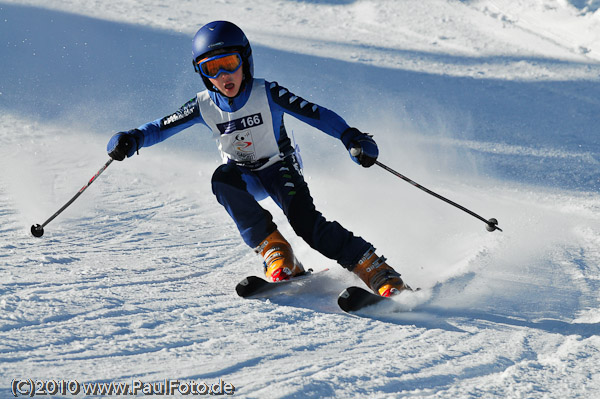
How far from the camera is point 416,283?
3.63 meters

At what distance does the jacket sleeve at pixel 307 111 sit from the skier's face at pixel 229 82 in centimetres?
20

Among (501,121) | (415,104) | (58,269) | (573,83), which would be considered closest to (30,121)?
(58,269)

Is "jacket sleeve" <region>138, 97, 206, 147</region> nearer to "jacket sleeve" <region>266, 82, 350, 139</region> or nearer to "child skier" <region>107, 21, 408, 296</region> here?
"child skier" <region>107, 21, 408, 296</region>

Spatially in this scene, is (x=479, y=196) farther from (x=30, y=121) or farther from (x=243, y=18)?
(x=243, y=18)

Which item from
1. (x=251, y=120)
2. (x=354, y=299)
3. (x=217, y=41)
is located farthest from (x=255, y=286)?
(x=217, y=41)

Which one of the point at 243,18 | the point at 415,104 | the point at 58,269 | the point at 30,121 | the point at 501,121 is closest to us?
the point at 58,269

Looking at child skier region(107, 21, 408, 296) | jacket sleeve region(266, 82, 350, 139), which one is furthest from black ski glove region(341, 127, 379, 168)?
jacket sleeve region(266, 82, 350, 139)

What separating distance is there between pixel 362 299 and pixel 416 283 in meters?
0.71

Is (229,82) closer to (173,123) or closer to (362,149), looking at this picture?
(173,123)

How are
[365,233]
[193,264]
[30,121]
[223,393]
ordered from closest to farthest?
[223,393] → [193,264] → [365,233] → [30,121]

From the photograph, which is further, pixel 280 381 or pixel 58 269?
pixel 58 269

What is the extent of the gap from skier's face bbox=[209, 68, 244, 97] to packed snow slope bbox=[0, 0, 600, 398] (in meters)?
1.05

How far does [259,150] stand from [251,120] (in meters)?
0.19

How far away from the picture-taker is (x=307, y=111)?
372 cm
